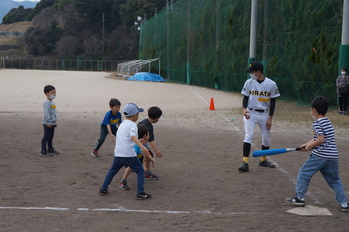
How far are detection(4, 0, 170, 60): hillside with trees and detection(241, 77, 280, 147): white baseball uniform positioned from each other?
8783 cm

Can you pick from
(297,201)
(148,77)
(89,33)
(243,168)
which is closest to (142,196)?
(297,201)

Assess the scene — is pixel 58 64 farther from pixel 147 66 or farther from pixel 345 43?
pixel 345 43

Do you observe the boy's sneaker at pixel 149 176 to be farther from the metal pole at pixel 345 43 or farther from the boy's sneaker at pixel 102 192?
the metal pole at pixel 345 43

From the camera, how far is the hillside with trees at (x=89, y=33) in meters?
96.2

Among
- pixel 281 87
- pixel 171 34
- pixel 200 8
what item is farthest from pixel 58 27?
pixel 281 87

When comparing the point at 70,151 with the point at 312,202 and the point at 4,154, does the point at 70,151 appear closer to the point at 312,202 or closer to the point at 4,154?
the point at 4,154

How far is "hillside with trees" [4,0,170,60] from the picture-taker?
96.2m

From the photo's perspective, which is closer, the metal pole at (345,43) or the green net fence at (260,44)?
the metal pole at (345,43)

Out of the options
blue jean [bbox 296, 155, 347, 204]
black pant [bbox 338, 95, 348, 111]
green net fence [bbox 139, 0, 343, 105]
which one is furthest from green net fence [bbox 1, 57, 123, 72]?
blue jean [bbox 296, 155, 347, 204]

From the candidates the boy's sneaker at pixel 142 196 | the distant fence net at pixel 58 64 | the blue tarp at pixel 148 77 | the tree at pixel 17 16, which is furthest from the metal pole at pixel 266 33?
the tree at pixel 17 16

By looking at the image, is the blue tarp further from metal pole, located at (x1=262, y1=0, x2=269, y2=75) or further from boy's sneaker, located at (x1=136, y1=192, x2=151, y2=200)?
boy's sneaker, located at (x1=136, y1=192, x2=151, y2=200)

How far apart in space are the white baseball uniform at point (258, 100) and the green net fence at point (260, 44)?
11.0 metres

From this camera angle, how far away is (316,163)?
5758 millimetres

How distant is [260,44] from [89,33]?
277ft
